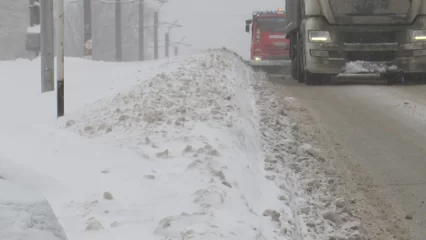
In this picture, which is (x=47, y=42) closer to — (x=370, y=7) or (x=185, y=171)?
(x=370, y=7)

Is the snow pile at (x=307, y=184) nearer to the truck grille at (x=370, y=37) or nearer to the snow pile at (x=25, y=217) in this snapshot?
the snow pile at (x=25, y=217)

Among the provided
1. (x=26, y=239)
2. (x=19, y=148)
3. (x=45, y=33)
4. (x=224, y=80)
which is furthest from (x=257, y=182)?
(x=45, y=33)

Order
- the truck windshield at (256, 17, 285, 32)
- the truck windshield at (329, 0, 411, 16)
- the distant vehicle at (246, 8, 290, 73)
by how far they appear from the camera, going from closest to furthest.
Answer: the truck windshield at (329, 0, 411, 16), the distant vehicle at (246, 8, 290, 73), the truck windshield at (256, 17, 285, 32)

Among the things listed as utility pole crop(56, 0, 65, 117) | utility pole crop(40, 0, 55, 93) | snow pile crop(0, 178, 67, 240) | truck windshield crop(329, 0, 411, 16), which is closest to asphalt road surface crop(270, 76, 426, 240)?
truck windshield crop(329, 0, 411, 16)

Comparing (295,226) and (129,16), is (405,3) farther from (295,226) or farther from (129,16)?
(129,16)

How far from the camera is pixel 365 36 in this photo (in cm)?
1352

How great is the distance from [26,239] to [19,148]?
318 centimetres

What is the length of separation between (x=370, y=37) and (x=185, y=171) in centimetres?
973

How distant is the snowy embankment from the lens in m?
3.57

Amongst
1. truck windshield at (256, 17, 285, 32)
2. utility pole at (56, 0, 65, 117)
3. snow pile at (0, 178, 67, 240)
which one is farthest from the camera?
truck windshield at (256, 17, 285, 32)

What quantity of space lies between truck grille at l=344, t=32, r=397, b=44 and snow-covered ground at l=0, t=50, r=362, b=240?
5.32 meters

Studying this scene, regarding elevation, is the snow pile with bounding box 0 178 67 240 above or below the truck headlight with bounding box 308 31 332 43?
below

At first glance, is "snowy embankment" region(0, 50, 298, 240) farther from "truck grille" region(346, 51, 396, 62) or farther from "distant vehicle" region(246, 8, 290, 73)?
"distant vehicle" region(246, 8, 290, 73)

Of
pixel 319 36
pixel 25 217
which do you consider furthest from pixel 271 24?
pixel 25 217
